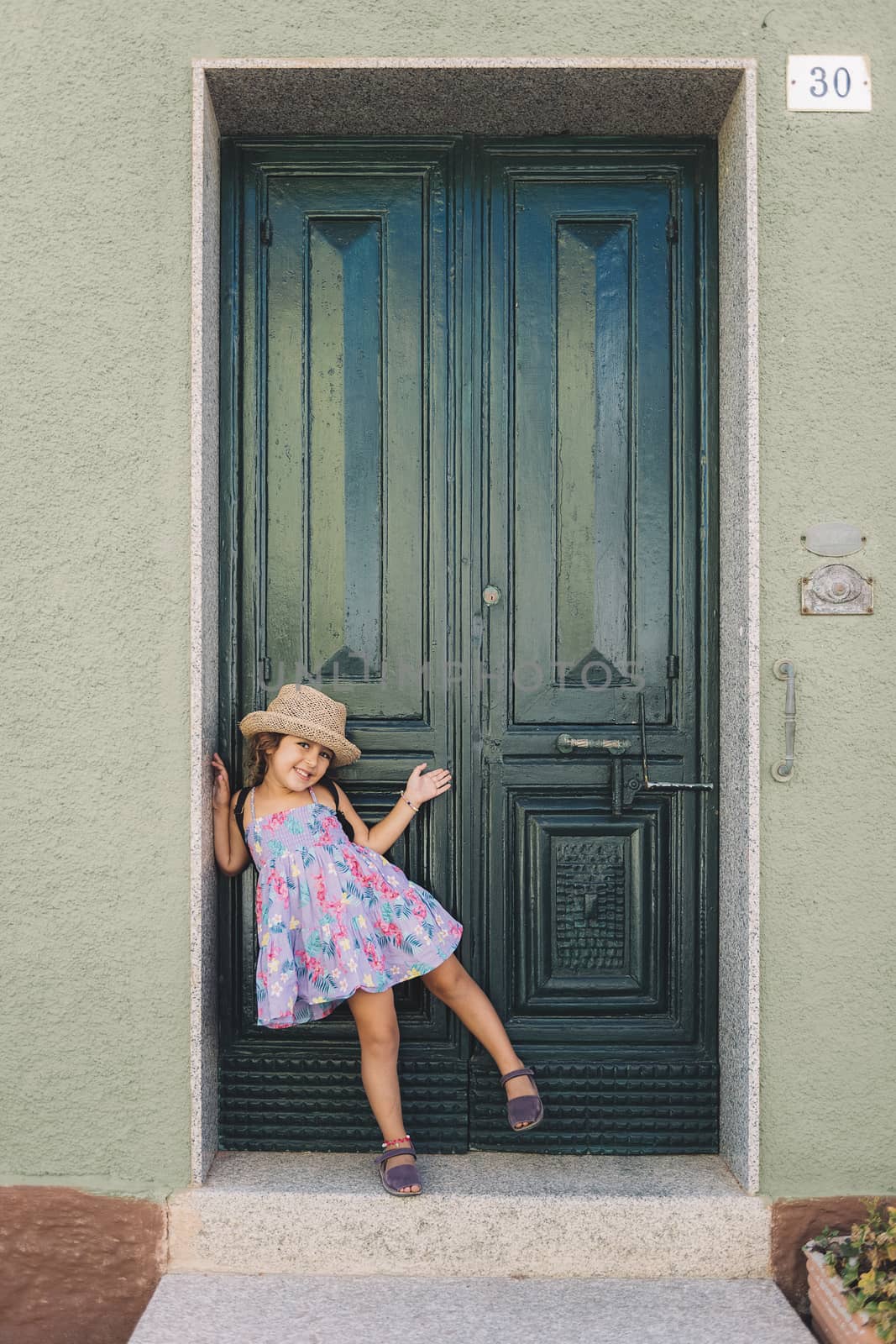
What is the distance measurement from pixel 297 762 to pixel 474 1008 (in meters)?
0.88

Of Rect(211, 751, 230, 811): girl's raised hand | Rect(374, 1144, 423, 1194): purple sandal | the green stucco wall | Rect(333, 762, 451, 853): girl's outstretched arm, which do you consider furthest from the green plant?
Rect(211, 751, 230, 811): girl's raised hand

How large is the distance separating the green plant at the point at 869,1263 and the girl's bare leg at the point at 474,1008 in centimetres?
88

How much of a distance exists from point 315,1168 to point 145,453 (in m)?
2.11

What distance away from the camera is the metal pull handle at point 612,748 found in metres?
3.20

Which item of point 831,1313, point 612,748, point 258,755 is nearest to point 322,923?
point 258,755

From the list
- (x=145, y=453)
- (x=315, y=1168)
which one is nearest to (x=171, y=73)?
(x=145, y=453)

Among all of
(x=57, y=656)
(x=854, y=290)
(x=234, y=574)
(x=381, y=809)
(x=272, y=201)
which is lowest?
(x=381, y=809)

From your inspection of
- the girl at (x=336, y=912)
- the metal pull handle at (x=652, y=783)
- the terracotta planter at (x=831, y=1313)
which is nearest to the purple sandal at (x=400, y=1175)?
the girl at (x=336, y=912)

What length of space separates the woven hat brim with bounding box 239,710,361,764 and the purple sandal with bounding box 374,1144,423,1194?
43.7 inches

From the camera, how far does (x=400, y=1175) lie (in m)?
2.92

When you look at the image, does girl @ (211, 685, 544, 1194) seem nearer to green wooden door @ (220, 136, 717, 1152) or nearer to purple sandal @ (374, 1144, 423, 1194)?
purple sandal @ (374, 1144, 423, 1194)

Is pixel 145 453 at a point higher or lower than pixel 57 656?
higher

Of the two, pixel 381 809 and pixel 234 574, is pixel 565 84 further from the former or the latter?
pixel 381 809

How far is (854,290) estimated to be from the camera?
295 cm
